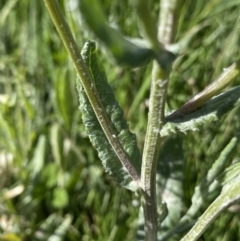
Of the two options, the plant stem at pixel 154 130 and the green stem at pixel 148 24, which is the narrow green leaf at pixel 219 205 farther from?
the green stem at pixel 148 24

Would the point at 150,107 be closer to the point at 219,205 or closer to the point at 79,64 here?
the point at 79,64

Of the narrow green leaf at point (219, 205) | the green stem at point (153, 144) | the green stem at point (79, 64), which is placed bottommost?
the narrow green leaf at point (219, 205)

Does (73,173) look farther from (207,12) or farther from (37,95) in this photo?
(207,12)

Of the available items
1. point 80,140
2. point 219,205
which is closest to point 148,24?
point 219,205

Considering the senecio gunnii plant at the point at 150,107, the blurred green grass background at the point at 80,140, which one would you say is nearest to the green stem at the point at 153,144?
the senecio gunnii plant at the point at 150,107

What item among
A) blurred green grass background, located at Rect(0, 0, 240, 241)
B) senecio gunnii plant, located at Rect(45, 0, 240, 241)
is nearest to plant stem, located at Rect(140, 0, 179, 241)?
senecio gunnii plant, located at Rect(45, 0, 240, 241)

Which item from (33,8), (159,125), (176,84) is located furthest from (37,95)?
(159,125)

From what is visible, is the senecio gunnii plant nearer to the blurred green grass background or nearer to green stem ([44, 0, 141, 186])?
green stem ([44, 0, 141, 186])
